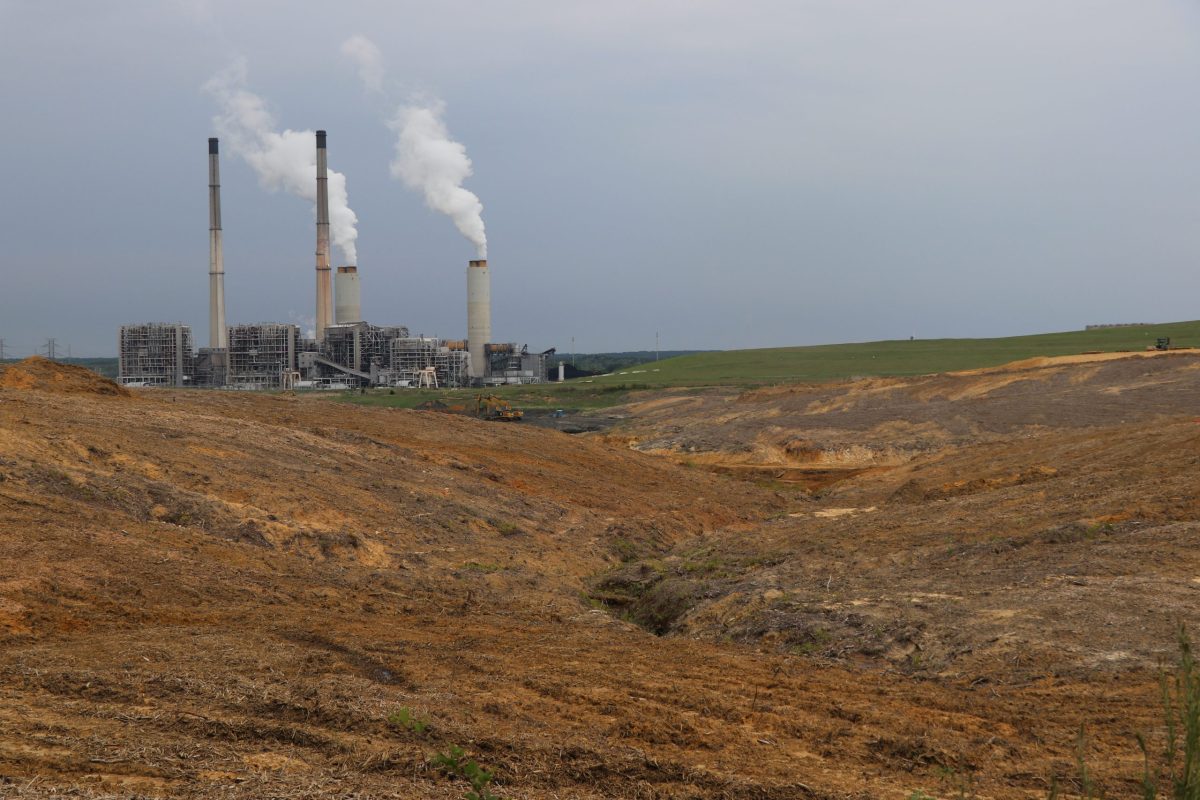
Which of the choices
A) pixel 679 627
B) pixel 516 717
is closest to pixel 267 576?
pixel 679 627

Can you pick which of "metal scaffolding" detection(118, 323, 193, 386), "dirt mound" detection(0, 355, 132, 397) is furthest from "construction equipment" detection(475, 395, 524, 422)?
"metal scaffolding" detection(118, 323, 193, 386)

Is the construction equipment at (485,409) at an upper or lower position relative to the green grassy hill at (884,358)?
lower

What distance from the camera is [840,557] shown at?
1752 cm

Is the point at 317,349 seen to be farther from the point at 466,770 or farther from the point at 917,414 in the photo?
the point at 466,770

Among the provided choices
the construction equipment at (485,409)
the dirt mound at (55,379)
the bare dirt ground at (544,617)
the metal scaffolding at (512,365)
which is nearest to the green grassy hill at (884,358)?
the metal scaffolding at (512,365)

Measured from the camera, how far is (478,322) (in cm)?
10150

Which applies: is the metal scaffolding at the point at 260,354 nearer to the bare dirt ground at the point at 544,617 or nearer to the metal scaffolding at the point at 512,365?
the metal scaffolding at the point at 512,365

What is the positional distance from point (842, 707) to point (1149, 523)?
29.2 feet

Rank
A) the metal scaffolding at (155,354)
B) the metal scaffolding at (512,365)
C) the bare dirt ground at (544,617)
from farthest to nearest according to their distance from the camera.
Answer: the metal scaffolding at (512,365) < the metal scaffolding at (155,354) < the bare dirt ground at (544,617)

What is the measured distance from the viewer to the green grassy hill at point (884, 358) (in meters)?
100

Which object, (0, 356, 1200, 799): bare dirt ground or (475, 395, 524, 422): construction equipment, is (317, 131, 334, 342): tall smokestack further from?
(0, 356, 1200, 799): bare dirt ground

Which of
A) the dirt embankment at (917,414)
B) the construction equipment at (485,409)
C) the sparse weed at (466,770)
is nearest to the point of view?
the sparse weed at (466,770)

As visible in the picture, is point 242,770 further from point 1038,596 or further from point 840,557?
point 840,557

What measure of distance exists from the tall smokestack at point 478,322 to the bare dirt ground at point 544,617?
6918cm
